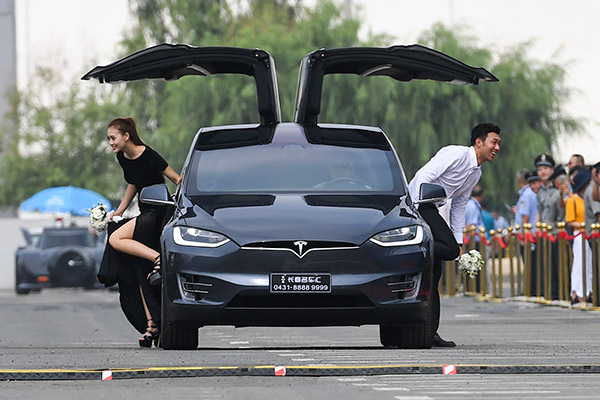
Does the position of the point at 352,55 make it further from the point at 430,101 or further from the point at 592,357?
the point at 430,101

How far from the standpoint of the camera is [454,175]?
14.1 m

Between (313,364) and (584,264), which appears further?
(584,264)

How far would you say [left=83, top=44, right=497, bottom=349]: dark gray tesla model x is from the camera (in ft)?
38.3

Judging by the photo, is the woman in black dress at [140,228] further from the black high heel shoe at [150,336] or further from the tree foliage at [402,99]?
the tree foliage at [402,99]

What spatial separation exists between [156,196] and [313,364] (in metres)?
2.50

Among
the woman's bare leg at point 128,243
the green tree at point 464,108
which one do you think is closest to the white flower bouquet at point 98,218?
the woman's bare leg at point 128,243

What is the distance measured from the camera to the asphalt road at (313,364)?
8812mm

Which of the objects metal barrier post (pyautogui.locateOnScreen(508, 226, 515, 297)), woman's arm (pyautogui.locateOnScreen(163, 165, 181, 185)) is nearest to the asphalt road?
woman's arm (pyautogui.locateOnScreen(163, 165, 181, 185))

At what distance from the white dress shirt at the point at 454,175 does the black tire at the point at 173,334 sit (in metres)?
2.46

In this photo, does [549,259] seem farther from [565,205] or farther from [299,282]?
[299,282]

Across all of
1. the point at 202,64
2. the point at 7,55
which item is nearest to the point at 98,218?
the point at 202,64

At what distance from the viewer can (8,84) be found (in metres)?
68.8

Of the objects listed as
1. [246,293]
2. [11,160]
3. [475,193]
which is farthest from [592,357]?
[11,160]

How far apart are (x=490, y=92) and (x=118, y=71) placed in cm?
3497
